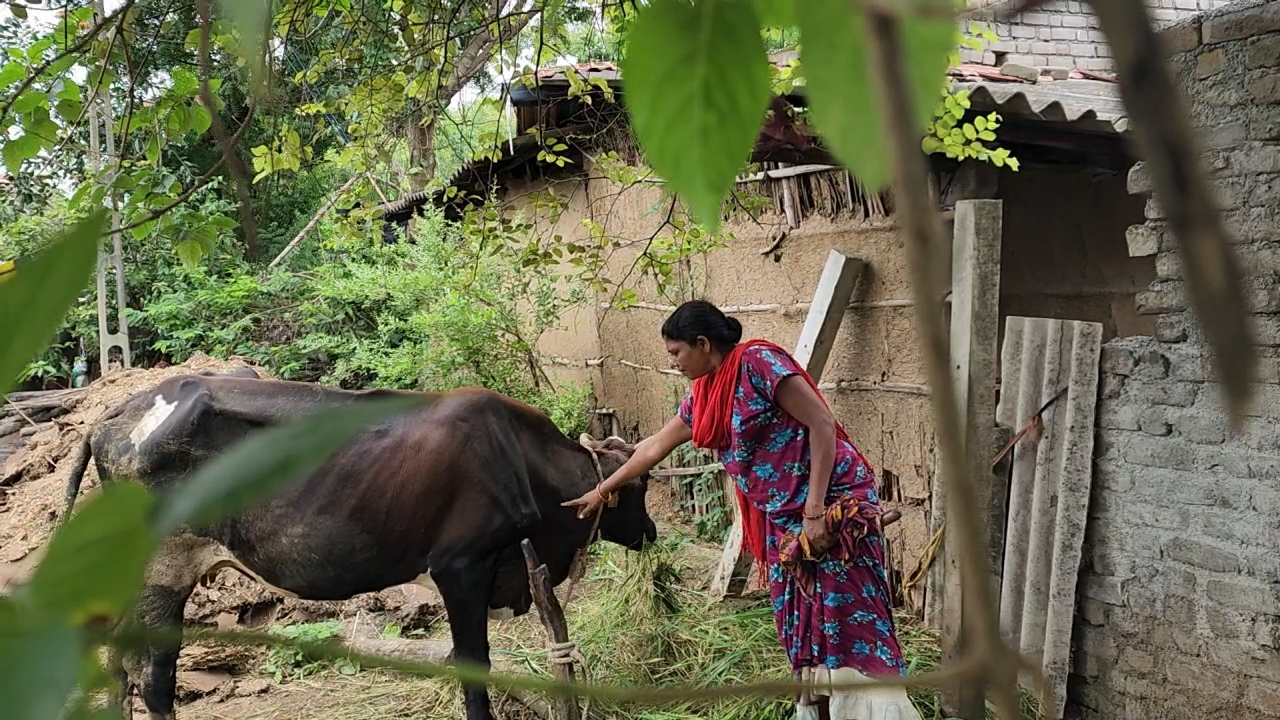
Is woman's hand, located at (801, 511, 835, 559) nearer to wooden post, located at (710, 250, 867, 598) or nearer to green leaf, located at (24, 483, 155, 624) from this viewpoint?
wooden post, located at (710, 250, 867, 598)

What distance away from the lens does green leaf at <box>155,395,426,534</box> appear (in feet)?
0.91

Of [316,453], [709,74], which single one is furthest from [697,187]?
[316,453]

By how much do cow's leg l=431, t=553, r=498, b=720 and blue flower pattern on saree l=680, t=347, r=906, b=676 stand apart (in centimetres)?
117

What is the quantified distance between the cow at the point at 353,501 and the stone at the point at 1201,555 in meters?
2.11

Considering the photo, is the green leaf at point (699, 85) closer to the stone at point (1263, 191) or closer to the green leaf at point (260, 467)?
the green leaf at point (260, 467)

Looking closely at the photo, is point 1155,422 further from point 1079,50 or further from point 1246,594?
point 1079,50

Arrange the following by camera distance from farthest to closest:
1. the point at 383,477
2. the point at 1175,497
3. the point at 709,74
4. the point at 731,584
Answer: the point at 731,584
the point at 383,477
the point at 1175,497
the point at 709,74

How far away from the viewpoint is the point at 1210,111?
3.04 m

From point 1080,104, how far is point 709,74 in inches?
165

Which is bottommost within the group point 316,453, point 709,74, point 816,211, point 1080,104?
point 316,453

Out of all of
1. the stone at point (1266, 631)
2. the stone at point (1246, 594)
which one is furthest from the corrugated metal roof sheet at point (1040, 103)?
the stone at point (1266, 631)

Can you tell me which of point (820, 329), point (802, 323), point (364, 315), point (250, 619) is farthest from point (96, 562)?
point (364, 315)

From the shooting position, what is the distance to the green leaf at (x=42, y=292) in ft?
0.89

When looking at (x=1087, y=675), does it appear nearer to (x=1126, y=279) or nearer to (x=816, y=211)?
(x=1126, y=279)
